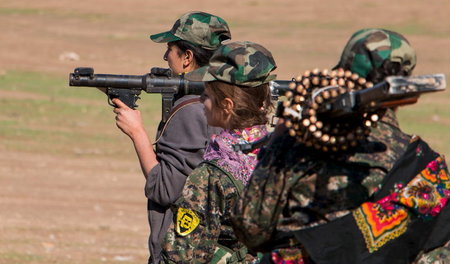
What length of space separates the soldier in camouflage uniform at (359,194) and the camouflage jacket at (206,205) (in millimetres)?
886

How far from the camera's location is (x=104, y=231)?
11.7 metres

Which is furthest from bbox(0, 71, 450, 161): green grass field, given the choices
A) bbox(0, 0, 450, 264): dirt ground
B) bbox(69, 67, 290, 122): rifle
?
bbox(69, 67, 290, 122): rifle

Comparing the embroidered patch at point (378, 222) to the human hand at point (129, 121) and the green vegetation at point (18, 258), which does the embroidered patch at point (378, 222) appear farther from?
the green vegetation at point (18, 258)

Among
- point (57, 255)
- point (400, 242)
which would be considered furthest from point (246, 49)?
point (57, 255)

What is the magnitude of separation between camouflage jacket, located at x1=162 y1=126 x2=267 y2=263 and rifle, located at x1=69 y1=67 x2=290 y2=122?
0.74 metres

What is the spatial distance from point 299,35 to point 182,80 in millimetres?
32512

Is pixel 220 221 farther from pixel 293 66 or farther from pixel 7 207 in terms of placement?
pixel 293 66

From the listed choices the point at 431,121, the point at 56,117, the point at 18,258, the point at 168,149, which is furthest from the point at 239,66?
the point at 431,121

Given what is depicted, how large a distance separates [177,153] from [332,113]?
5.57ft

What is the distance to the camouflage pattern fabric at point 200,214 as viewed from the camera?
458 cm

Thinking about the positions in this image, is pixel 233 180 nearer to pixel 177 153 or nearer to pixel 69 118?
pixel 177 153

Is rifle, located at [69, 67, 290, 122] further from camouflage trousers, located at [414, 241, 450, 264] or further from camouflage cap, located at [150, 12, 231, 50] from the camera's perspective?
camouflage trousers, located at [414, 241, 450, 264]

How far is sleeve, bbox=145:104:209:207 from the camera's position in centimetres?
502

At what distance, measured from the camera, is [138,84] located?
5441 millimetres
